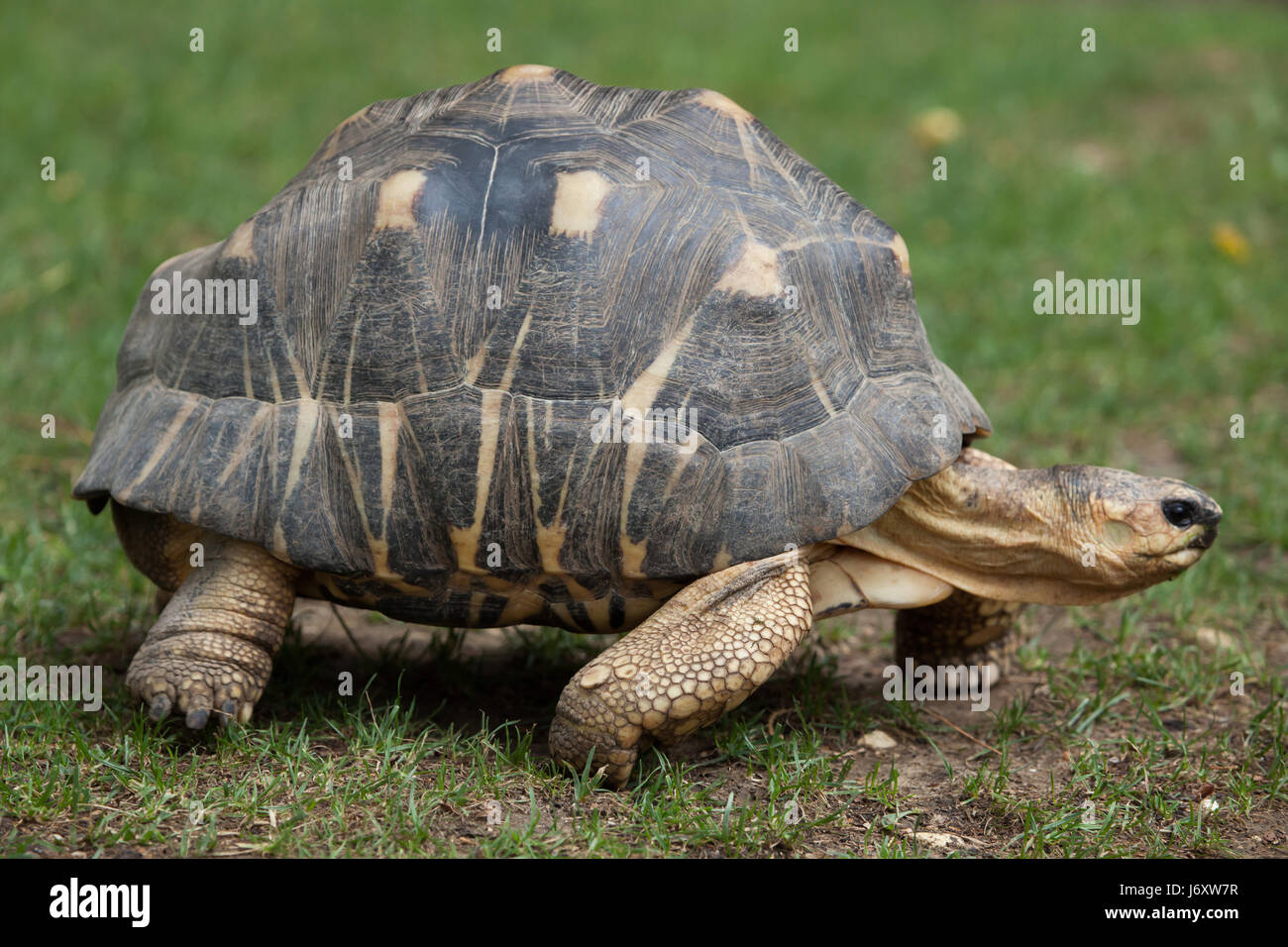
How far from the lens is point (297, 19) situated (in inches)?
424

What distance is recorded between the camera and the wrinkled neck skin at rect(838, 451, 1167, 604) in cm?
364

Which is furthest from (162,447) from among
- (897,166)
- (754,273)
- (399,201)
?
(897,166)

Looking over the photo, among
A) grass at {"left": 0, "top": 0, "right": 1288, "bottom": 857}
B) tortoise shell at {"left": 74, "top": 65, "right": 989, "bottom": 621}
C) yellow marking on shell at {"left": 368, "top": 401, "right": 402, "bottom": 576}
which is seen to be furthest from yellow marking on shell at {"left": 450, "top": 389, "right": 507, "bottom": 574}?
grass at {"left": 0, "top": 0, "right": 1288, "bottom": 857}

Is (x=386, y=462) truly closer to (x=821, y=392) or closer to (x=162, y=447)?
(x=162, y=447)

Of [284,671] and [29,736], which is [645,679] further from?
[29,736]

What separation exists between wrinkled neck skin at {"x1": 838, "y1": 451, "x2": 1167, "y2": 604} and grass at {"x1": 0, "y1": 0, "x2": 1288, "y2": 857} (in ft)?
1.62

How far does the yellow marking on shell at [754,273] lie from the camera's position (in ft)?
11.0

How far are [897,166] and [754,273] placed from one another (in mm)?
6312

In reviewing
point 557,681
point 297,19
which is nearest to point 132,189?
point 297,19

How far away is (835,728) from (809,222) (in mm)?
1485

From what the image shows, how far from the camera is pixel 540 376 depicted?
3.28 m
